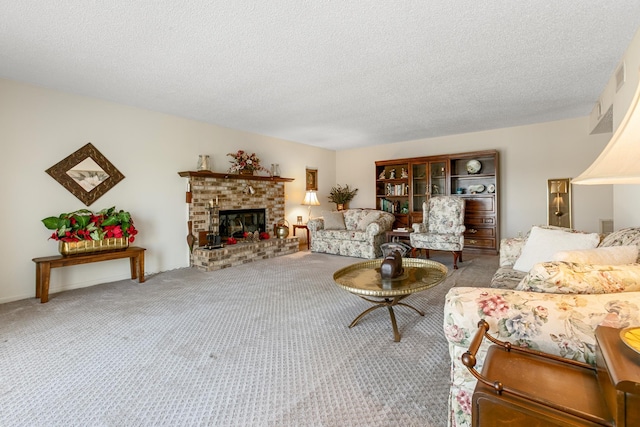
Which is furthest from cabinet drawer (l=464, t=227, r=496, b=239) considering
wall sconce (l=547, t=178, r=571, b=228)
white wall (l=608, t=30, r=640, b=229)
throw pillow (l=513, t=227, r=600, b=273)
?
Answer: throw pillow (l=513, t=227, r=600, b=273)

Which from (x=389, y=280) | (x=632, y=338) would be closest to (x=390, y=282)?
(x=389, y=280)

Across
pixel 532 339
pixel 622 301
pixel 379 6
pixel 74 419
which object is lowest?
pixel 74 419

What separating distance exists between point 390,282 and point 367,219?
3530 mm

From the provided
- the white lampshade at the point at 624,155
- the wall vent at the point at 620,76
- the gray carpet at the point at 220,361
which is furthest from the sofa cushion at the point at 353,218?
the white lampshade at the point at 624,155

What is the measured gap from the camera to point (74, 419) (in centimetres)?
146

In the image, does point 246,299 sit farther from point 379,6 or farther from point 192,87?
point 379,6

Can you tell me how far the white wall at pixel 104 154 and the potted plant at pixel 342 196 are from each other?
2.68 metres

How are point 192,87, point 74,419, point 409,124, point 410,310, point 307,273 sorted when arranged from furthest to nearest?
point 409,124, point 307,273, point 192,87, point 410,310, point 74,419

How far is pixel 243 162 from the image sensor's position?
5379 mm

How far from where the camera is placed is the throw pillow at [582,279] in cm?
125

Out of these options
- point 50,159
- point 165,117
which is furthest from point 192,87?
point 50,159

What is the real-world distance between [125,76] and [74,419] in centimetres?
299

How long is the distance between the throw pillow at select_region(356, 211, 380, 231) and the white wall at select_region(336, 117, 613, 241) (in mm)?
1813

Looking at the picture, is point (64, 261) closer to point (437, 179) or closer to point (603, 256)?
point (603, 256)
